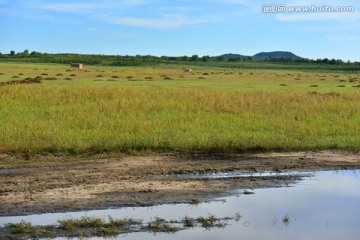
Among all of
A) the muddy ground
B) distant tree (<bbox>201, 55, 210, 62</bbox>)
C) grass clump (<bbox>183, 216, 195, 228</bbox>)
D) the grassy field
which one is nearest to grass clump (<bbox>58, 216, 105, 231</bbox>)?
the muddy ground

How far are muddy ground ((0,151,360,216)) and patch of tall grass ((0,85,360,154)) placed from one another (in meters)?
1.19

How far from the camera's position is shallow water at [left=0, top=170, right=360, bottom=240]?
31.4ft

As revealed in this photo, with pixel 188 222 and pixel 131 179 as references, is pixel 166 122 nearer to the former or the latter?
pixel 131 179

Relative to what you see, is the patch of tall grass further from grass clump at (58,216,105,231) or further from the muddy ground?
grass clump at (58,216,105,231)

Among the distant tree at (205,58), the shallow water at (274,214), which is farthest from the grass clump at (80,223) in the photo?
the distant tree at (205,58)

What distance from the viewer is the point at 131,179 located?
13.4 m

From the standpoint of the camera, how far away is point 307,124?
22547 mm

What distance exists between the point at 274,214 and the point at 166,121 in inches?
453

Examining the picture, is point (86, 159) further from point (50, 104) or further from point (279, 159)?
point (50, 104)

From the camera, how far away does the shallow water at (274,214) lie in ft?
31.4

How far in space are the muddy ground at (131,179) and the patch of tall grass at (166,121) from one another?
119cm

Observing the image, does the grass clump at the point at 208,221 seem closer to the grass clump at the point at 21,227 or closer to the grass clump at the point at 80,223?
the grass clump at the point at 80,223

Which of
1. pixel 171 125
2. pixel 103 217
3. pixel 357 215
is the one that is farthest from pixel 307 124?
pixel 103 217

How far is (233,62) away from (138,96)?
6430 inches
